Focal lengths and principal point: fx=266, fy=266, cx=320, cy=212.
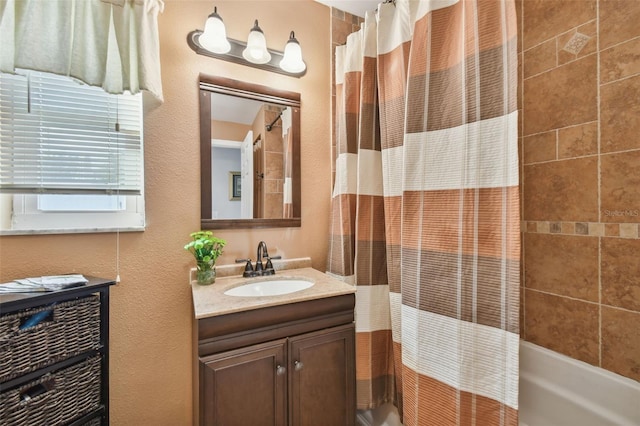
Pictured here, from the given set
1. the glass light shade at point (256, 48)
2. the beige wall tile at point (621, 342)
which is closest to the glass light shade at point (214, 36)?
the glass light shade at point (256, 48)

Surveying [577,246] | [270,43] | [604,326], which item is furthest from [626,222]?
[270,43]

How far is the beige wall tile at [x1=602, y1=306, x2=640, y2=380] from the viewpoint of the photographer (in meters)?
0.98

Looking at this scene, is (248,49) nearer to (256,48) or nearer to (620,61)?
(256,48)

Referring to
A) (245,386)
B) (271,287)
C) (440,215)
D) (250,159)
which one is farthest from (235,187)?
(440,215)

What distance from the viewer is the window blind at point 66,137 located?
1093 mm

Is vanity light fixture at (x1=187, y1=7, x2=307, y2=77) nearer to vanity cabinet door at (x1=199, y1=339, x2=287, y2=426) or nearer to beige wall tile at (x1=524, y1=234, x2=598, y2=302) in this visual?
vanity cabinet door at (x1=199, y1=339, x2=287, y2=426)

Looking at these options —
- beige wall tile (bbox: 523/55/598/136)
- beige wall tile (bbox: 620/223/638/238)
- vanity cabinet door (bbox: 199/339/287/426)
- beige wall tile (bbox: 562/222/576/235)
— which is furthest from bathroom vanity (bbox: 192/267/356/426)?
beige wall tile (bbox: 523/55/598/136)

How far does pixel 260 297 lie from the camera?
115 centimetres

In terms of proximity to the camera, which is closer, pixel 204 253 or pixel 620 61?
pixel 620 61

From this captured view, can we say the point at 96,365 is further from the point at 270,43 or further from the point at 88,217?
the point at 270,43

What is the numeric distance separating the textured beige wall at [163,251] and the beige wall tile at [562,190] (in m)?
1.40

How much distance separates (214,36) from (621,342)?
2.20 metres

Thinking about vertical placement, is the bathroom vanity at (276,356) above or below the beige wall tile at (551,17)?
below

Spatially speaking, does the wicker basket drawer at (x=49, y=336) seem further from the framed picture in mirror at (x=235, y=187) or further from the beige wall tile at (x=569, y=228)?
the beige wall tile at (x=569, y=228)
